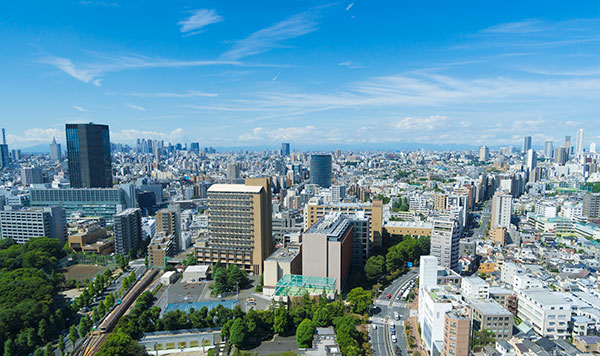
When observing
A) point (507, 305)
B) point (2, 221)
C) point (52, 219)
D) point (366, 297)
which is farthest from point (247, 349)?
point (2, 221)

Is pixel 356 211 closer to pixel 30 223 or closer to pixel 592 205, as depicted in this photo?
pixel 30 223

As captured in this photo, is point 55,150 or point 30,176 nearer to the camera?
point 30,176

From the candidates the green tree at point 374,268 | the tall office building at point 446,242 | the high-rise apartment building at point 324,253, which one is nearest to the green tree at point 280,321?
the high-rise apartment building at point 324,253

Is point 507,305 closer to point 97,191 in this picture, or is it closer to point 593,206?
point 593,206

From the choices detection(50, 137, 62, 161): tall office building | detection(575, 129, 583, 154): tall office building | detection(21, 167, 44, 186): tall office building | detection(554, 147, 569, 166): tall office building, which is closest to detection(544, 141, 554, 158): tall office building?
detection(575, 129, 583, 154): tall office building

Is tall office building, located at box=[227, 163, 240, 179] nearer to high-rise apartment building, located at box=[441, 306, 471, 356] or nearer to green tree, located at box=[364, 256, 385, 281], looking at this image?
green tree, located at box=[364, 256, 385, 281]

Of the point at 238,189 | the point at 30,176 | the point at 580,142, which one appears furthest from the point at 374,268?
the point at 580,142
